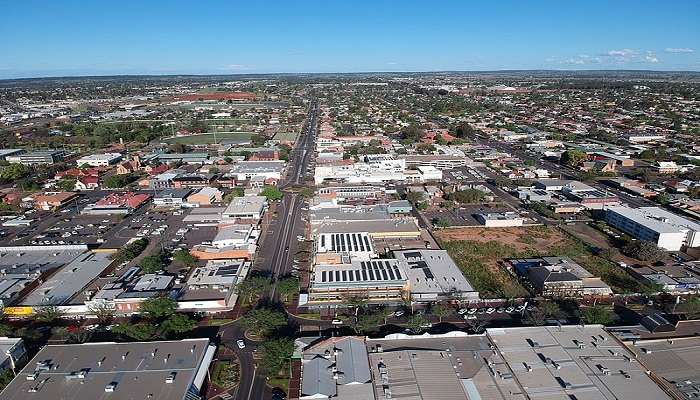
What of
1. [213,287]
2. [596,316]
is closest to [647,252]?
[596,316]

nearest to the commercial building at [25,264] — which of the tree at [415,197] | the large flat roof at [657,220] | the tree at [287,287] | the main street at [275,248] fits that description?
the main street at [275,248]

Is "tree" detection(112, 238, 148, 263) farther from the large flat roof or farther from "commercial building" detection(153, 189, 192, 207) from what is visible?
the large flat roof

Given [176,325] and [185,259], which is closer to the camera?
[176,325]

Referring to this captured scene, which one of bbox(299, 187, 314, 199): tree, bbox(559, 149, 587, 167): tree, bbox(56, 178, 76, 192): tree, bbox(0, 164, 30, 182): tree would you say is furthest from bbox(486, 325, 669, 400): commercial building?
bbox(0, 164, 30, 182): tree

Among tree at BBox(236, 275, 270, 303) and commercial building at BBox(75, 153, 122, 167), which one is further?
commercial building at BBox(75, 153, 122, 167)

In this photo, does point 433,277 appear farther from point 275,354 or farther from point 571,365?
point 275,354
